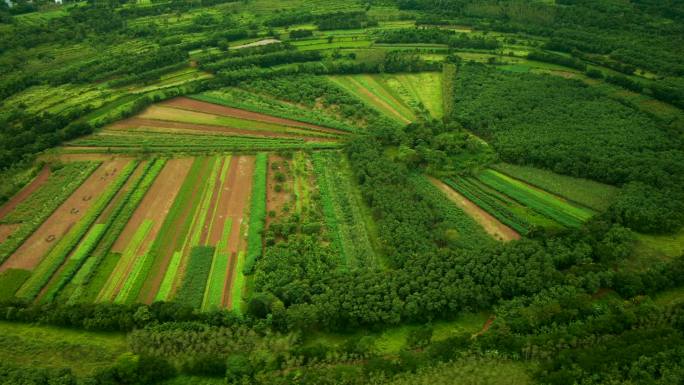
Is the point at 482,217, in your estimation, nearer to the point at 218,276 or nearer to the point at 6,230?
the point at 218,276

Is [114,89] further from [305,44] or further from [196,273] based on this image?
[196,273]

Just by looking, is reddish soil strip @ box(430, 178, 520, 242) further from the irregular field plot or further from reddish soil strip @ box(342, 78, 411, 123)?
the irregular field plot

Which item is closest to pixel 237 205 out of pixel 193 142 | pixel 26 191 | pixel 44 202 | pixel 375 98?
pixel 193 142

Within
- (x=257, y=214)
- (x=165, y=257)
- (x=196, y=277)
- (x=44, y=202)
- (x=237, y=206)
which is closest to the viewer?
(x=196, y=277)

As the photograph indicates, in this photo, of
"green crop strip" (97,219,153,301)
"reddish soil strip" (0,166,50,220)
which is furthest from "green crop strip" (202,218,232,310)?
"reddish soil strip" (0,166,50,220)

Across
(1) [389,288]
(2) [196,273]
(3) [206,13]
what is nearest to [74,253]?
(2) [196,273]

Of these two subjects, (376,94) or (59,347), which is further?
(376,94)
